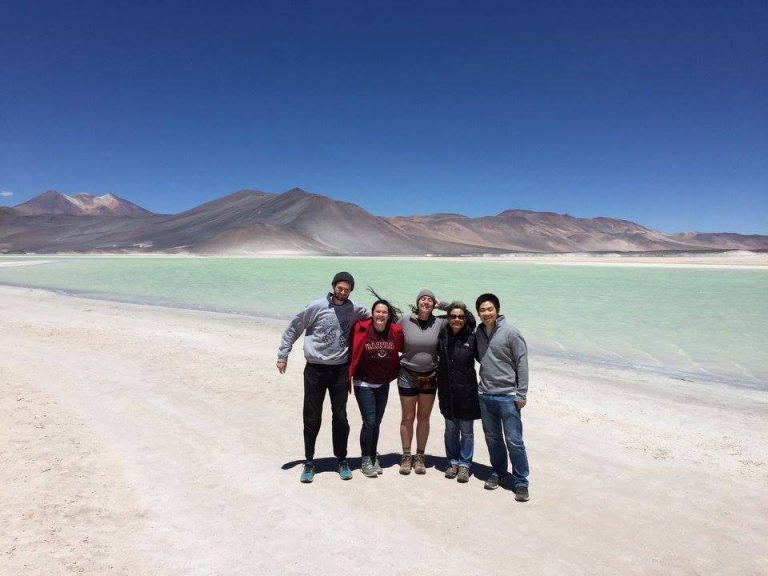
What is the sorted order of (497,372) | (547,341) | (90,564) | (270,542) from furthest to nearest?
(547,341) < (497,372) < (270,542) < (90,564)

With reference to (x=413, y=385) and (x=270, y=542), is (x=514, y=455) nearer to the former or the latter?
(x=413, y=385)

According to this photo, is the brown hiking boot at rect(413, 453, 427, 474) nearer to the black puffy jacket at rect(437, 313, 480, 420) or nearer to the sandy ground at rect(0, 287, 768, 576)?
the sandy ground at rect(0, 287, 768, 576)

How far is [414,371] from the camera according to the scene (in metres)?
3.62

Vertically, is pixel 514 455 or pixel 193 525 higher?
pixel 514 455

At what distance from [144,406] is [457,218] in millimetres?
183377

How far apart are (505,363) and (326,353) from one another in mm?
1249

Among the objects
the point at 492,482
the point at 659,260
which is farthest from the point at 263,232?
the point at 492,482

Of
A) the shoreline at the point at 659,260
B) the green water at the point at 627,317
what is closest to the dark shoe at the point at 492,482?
the green water at the point at 627,317

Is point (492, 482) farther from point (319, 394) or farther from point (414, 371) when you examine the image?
point (319, 394)

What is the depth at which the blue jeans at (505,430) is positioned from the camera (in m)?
3.40

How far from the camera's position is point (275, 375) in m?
6.58

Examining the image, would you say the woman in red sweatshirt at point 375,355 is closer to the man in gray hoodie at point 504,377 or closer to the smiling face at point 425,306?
the smiling face at point 425,306

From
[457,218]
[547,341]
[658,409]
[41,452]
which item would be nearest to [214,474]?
[41,452]

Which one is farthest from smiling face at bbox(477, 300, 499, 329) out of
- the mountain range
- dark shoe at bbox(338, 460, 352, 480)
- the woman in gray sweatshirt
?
the mountain range
